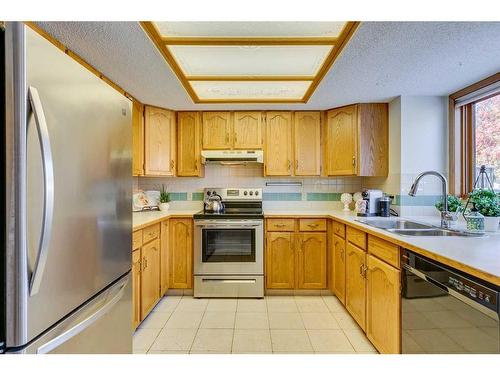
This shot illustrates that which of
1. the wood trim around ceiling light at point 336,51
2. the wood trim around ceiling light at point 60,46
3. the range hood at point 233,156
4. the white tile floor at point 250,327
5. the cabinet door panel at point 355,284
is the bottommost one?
the white tile floor at point 250,327

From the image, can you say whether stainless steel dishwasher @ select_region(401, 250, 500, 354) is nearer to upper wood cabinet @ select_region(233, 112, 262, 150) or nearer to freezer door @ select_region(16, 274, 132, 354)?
freezer door @ select_region(16, 274, 132, 354)

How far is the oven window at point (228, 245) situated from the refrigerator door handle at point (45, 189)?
200cm

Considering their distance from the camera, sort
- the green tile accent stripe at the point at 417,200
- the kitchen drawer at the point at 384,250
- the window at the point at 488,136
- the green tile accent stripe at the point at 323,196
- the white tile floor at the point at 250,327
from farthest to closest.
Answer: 1. the green tile accent stripe at the point at 323,196
2. the green tile accent stripe at the point at 417,200
3. the window at the point at 488,136
4. the white tile floor at the point at 250,327
5. the kitchen drawer at the point at 384,250

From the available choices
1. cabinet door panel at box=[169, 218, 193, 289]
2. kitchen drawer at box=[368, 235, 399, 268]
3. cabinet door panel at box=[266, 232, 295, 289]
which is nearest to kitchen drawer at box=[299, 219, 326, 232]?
cabinet door panel at box=[266, 232, 295, 289]

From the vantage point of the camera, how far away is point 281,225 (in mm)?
2873

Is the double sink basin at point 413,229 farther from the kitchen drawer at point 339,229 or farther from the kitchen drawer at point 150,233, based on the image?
the kitchen drawer at point 150,233

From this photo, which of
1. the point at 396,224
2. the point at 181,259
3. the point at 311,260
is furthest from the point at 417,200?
the point at 181,259

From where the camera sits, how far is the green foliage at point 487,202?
1.64m

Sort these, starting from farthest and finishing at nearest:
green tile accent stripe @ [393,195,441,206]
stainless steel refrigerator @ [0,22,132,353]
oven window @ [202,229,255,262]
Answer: oven window @ [202,229,255,262] → green tile accent stripe @ [393,195,441,206] → stainless steel refrigerator @ [0,22,132,353]

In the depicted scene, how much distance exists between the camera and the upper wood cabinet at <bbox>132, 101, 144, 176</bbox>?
8.84 ft

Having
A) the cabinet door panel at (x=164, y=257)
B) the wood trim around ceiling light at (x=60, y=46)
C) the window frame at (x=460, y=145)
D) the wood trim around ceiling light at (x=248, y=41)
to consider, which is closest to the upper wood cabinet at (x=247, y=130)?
the cabinet door panel at (x=164, y=257)

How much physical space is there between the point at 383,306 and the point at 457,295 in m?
0.65

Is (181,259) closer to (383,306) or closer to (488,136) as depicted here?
(383,306)

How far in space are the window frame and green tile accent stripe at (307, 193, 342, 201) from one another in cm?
116
